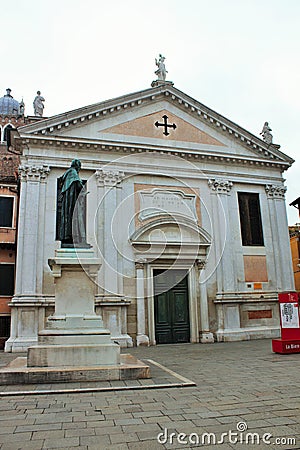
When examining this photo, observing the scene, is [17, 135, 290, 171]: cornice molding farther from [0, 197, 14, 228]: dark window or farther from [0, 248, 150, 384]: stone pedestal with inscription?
[0, 248, 150, 384]: stone pedestal with inscription

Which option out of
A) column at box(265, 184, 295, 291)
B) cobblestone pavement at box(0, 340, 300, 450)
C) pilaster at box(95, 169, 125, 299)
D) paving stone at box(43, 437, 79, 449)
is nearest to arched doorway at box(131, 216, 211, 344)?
pilaster at box(95, 169, 125, 299)

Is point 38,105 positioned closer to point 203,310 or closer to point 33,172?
point 33,172

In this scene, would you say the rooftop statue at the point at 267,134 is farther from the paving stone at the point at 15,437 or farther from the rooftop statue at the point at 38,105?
the paving stone at the point at 15,437

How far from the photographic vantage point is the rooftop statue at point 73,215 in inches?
386

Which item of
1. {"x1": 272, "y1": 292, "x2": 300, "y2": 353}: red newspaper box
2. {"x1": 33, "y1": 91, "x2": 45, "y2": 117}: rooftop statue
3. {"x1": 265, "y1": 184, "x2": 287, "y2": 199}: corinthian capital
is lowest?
{"x1": 272, "y1": 292, "x2": 300, "y2": 353}: red newspaper box

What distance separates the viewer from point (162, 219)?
19.0 m

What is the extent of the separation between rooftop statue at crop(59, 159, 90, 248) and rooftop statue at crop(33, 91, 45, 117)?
466 inches

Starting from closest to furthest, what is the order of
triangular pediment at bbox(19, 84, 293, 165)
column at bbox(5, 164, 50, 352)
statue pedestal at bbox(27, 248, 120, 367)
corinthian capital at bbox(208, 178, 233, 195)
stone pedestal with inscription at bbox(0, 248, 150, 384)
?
stone pedestal with inscription at bbox(0, 248, 150, 384), statue pedestal at bbox(27, 248, 120, 367), column at bbox(5, 164, 50, 352), triangular pediment at bbox(19, 84, 293, 165), corinthian capital at bbox(208, 178, 233, 195)

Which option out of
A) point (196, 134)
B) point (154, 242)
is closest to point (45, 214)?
point (154, 242)

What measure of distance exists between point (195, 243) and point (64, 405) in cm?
1387

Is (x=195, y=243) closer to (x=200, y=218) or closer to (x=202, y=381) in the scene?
(x=200, y=218)

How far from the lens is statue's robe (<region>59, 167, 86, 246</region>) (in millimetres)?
9820

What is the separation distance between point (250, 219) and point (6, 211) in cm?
1280

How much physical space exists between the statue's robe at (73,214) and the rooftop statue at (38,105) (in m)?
11.9
